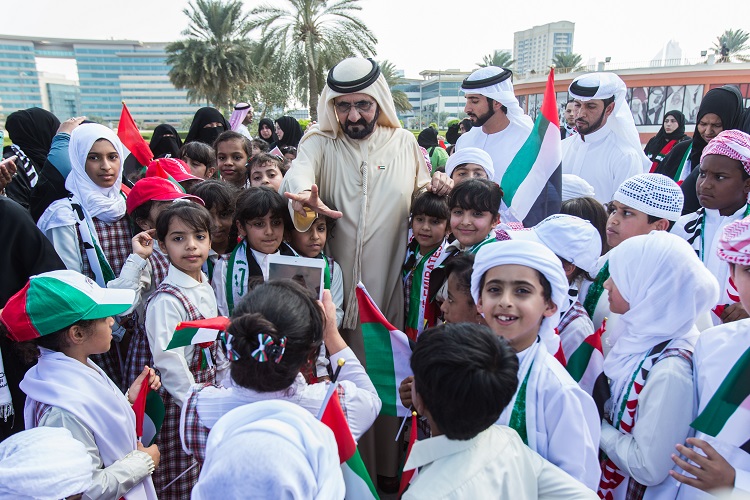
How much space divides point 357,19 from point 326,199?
70.0 feet

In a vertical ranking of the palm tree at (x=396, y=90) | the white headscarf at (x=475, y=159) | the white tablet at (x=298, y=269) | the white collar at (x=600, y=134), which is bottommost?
the white tablet at (x=298, y=269)

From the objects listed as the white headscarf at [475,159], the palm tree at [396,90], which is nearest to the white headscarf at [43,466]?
the white headscarf at [475,159]

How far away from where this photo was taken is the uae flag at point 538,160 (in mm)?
3174

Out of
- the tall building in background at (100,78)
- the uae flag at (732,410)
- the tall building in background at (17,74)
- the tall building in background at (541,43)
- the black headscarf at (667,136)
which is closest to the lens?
the uae flag at (732,410)

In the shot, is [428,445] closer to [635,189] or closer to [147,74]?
[635,189]

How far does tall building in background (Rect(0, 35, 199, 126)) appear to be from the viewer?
109 meters

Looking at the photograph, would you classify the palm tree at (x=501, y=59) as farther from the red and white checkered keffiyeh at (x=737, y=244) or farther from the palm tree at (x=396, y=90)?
the red and white checkered keffiyeh at (x=737, y=244)

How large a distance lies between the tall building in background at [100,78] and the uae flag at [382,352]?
120022mm

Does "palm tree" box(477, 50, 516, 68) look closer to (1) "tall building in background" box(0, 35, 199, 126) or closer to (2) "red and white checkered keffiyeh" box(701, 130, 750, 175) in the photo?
(2) "red and white checkered keffiyeh" box(701, 130, 750, 175)

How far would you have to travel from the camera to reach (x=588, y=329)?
210cm

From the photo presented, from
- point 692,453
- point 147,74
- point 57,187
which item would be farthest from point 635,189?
point 147,74

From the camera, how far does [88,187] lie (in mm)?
3014

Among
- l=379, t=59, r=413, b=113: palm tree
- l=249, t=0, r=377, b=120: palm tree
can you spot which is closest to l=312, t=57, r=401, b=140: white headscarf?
l=249, t=0, r=377, b=120: palm tree

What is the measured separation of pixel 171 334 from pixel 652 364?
Result: 2.00 metres
